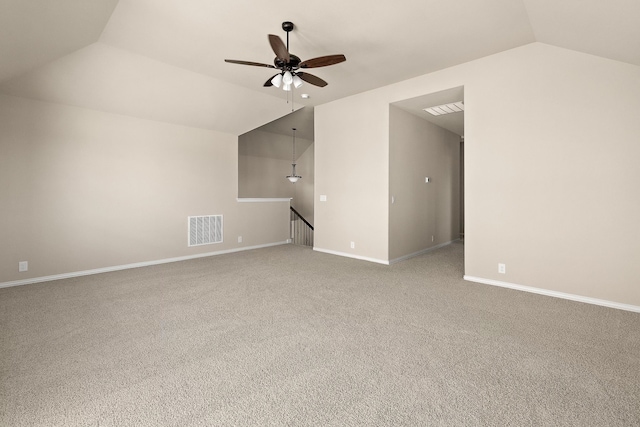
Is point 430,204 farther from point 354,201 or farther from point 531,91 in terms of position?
point 531,91

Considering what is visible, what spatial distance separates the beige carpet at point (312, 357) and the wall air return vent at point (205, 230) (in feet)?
6.86

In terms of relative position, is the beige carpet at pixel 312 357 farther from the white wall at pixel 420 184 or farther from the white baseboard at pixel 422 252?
the white wall at pixel 420 184

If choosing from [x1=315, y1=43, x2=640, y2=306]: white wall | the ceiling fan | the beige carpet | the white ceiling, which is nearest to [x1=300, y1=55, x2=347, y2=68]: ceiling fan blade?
the ceiling fan

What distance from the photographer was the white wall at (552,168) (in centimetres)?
316

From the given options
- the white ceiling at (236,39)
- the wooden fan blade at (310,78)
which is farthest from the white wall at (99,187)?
the wooden fan blade at (310,78)

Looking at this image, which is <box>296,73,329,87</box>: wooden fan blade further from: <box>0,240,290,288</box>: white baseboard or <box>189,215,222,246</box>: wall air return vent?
<box>0,240,290,288</box>: white baseboard

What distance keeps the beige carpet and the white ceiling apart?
2.65 m

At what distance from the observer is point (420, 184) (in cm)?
605

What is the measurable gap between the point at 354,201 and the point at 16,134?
16.7 feet

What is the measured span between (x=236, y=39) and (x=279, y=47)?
1001 mm

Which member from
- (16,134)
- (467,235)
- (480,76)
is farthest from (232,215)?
(480,76)

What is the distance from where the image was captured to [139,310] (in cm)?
314

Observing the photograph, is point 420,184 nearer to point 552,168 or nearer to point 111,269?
point 552,168

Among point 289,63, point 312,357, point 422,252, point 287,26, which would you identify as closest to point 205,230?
point 289,63
